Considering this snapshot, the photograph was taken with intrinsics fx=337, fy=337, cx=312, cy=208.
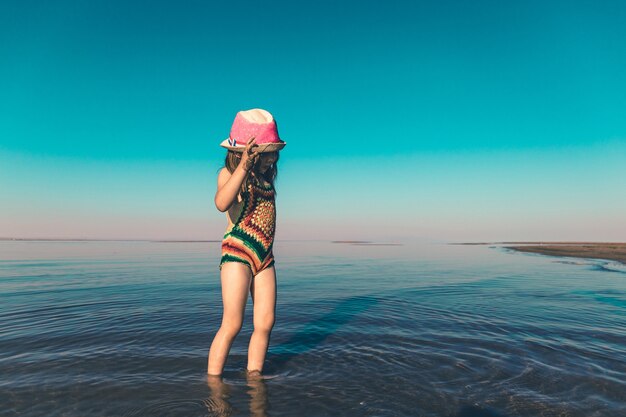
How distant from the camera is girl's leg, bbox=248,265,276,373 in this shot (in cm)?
358

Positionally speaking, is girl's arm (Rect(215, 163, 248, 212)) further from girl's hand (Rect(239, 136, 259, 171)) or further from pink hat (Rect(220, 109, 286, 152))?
pink hat (Rect(220, 109, 286, 152))

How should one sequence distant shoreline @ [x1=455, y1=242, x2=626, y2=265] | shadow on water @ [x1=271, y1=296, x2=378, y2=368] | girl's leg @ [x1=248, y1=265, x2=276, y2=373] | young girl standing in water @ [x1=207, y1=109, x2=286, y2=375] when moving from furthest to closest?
1. distant shoreline @ [x1=455, y1=242, x2=626, y2=265]
2. shadow on water @ [x1=271, y1=296, x2=378, y2=368]
3. girl's leg @ [x1=248, y1=265, x2=276, y2=373]
4. young girl standing in water @ [x1=207, y1=109, x2=286, y2=375]

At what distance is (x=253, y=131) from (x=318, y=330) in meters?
3.97

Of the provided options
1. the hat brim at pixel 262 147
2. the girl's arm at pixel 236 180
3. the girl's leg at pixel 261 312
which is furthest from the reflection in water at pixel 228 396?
the hat brim at pixel 262 147

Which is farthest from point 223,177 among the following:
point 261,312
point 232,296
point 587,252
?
point 587,252

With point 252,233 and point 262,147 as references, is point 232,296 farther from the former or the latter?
point 262,147

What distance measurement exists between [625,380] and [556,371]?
619mm

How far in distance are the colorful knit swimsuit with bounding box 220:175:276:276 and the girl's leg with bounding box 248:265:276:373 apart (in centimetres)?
12

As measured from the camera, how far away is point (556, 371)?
3934 mm

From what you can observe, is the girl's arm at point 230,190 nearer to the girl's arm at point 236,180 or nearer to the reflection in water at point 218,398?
the girl's arm at point 236,180

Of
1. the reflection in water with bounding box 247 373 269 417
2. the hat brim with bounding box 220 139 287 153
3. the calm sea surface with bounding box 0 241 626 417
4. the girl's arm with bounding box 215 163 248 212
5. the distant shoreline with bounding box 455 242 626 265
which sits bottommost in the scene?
the distant shoreline with bounding box 455 242 626 265

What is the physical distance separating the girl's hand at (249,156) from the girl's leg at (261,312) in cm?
121

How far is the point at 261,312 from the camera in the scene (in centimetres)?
359

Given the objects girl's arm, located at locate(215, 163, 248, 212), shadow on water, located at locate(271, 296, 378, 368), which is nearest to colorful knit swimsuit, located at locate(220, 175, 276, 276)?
girl's arm, located at locate(215, 163, 248, 212)
